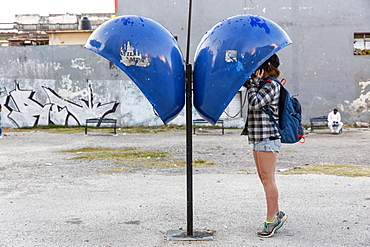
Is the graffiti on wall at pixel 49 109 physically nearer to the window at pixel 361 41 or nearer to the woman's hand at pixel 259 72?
the window at pixel 361 41

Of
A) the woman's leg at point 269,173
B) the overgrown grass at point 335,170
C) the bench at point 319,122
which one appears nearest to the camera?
the woman's leg at point 269,173

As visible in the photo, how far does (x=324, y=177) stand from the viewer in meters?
8.09

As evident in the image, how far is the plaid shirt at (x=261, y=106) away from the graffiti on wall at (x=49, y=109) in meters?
22.0

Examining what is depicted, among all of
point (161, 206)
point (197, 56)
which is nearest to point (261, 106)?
point (197, 56)

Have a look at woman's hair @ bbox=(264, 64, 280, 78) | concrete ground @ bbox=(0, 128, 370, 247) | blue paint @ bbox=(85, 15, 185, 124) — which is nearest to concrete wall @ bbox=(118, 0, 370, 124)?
concrete ground @ bbox=(0, 128, 370, 247)

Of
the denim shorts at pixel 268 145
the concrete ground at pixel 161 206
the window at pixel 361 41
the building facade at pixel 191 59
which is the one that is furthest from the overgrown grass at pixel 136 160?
the window at pixel 361 41

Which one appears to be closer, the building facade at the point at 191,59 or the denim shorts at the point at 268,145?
the denim shorts at the point at 268,145

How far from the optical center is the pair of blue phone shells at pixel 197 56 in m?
4.30

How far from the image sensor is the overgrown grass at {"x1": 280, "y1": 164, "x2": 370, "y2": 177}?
848 cm

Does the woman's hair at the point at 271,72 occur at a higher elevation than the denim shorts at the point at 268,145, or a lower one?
higher

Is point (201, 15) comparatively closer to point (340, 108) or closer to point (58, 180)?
point (340, 108)

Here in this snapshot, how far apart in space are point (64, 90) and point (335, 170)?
19563 millimetres

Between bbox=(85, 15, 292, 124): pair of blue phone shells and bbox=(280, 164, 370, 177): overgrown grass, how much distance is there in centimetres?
464

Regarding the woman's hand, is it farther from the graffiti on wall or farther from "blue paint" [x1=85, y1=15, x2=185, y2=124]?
the graffiti on wall
